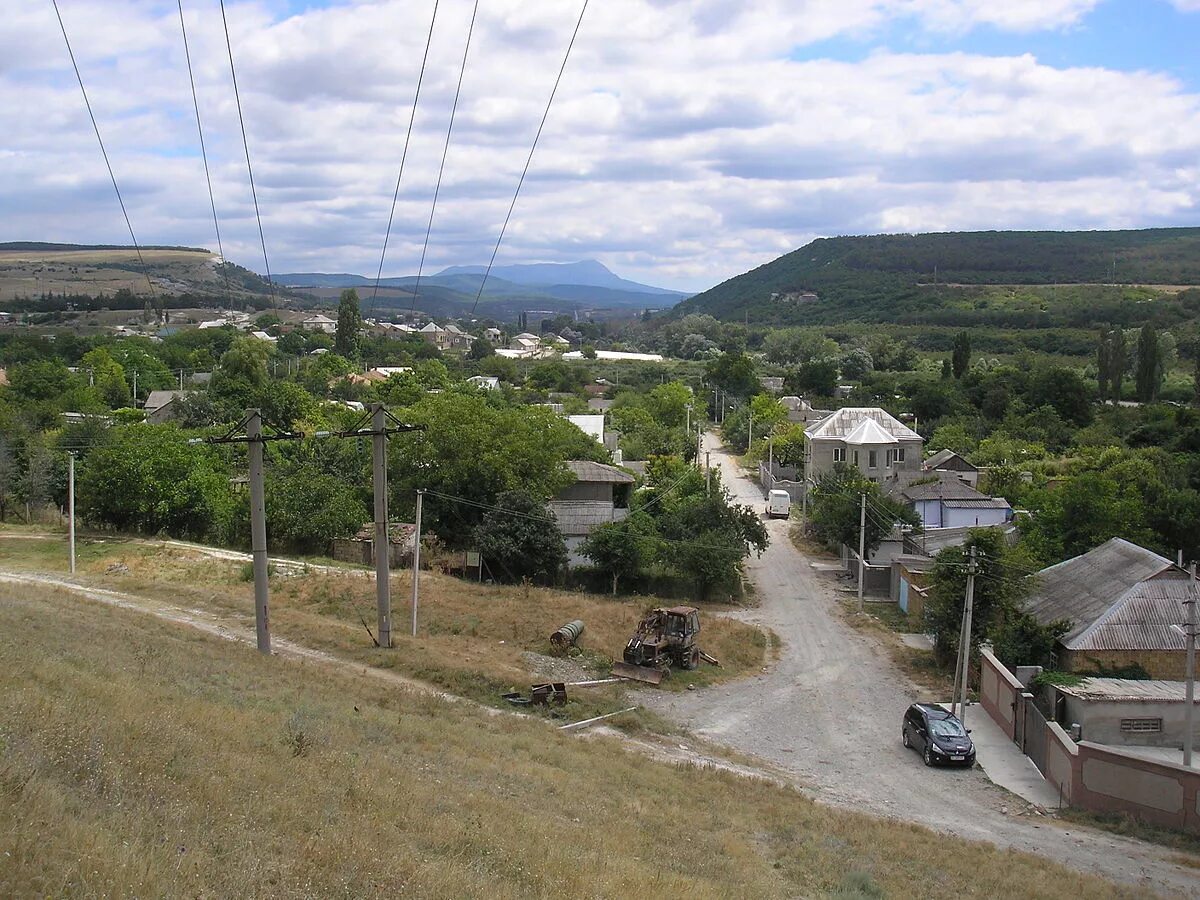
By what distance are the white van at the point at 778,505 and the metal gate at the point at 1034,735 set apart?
31.3 meters

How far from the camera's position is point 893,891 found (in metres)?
12.2

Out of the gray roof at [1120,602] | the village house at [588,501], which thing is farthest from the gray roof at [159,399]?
the gray roof at [1120,602]

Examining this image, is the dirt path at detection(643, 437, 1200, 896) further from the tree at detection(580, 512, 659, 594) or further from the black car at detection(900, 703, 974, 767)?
the tree at detection(580, 512, 659, 594)

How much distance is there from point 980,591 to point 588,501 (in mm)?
19291

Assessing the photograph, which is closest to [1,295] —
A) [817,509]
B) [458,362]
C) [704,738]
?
[458,362]

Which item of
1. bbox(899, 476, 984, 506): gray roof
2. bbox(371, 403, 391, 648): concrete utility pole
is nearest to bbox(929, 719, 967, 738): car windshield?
bbox(371, 403, 391, 648): concrete utility pole

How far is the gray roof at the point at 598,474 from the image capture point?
42.2 meters

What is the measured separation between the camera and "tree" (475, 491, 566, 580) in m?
36.2

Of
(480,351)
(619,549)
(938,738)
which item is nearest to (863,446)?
(619,549)

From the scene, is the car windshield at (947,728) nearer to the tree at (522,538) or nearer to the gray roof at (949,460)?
the tree at (522,538)

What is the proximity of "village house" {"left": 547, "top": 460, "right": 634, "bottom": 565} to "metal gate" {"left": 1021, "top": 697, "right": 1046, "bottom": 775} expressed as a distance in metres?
19.9

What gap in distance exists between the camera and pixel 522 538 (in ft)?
119

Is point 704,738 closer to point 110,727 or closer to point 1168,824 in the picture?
point 1168,824

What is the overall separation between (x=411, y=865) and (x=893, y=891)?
6.68 m
